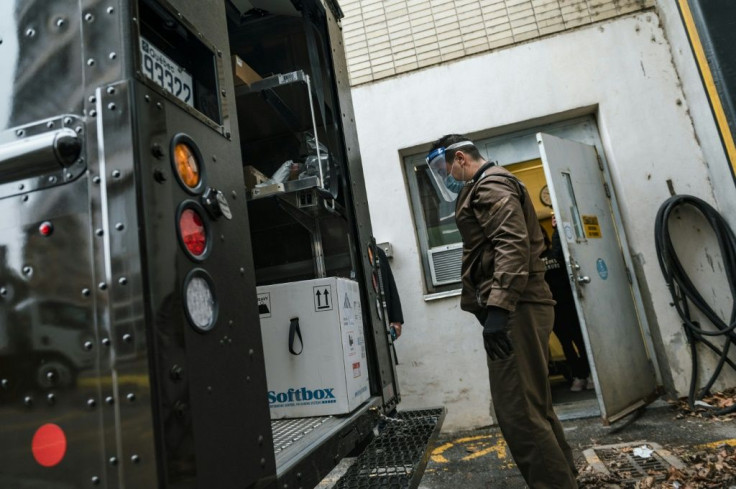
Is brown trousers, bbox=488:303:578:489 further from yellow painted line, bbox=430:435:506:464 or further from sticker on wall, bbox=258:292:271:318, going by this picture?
yellow painted line, bbox=430:435:506:464

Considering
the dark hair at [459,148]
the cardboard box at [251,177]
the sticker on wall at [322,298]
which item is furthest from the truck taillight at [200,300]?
the dark hair at [459,148]

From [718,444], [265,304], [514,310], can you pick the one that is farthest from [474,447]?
[265,304]

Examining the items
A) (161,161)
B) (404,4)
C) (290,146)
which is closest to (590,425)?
(290,146)

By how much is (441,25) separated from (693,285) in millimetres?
3538

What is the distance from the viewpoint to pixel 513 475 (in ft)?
10.3

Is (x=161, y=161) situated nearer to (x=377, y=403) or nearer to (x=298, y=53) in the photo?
(x=377, y=403)

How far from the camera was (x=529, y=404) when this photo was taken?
2.31 meters

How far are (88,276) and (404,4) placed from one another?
4.98 metres

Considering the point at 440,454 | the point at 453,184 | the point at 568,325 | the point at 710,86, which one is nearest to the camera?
the point at 710,86

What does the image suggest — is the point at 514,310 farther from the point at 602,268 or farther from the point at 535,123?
the point at 535,123

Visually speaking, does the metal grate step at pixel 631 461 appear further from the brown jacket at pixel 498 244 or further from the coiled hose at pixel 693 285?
the brown jacket at pixel 498 244

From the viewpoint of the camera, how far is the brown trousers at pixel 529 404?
2256 millimetres

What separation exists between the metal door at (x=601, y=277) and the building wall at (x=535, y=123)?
0.46 ft

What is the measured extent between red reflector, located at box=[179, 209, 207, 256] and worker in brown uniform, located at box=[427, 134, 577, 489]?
5.20 feet
